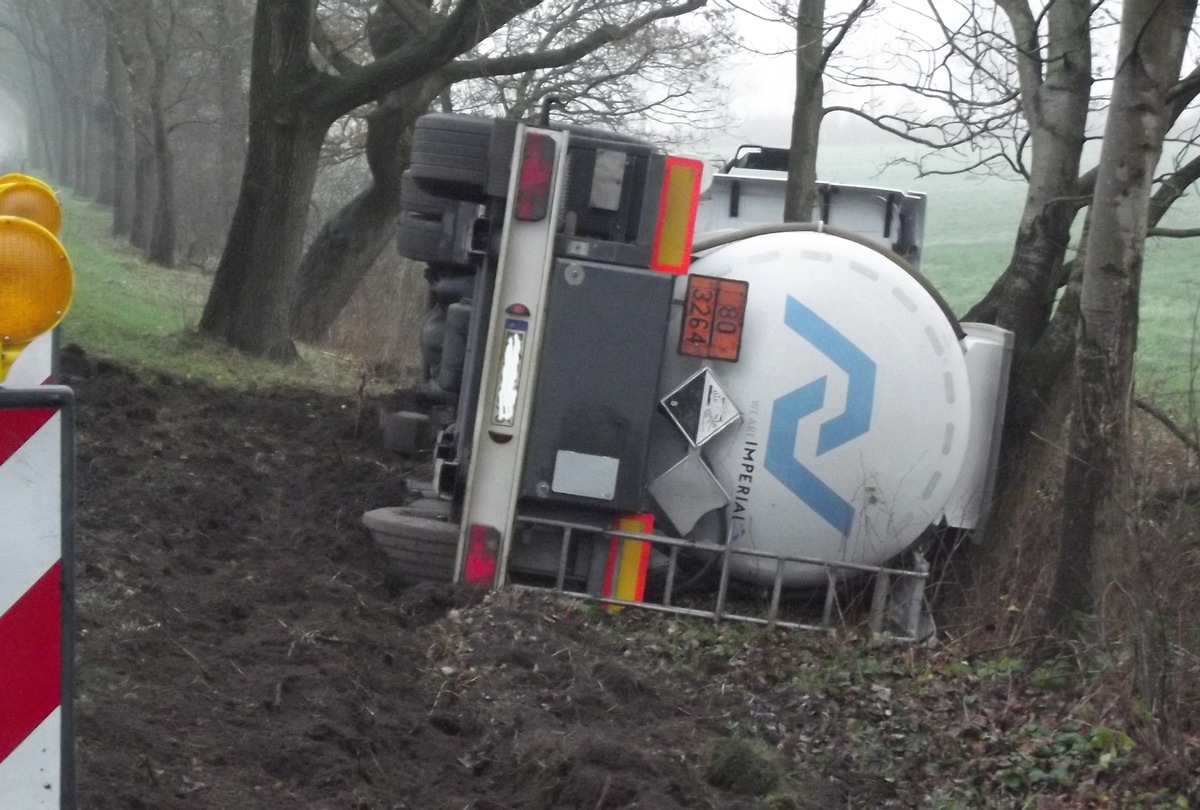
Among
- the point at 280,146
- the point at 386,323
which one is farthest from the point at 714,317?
the point at 386,323

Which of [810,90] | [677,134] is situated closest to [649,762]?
[810,90]

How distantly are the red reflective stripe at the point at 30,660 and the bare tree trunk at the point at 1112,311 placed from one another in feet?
12.6

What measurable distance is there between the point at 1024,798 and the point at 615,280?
251 cm

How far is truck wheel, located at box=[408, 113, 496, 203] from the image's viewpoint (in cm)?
621

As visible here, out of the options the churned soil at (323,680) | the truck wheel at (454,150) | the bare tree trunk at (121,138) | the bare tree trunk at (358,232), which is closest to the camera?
the churned soil at (323,680)

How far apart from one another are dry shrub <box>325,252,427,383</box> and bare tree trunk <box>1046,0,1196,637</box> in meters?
8.89

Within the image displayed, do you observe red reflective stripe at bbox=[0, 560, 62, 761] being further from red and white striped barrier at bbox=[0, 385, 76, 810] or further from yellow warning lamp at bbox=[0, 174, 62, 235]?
yellow warning lamp at bbox=[0, 174, 62, 235]

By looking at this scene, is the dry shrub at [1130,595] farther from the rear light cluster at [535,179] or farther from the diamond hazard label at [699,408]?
the rear light cluster at [535,179]

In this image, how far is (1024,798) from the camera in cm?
430

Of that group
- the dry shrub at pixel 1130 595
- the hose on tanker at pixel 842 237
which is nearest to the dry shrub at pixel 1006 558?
the dry shrub at pixel 1130 595

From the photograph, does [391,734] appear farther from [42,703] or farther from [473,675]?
[42,703]

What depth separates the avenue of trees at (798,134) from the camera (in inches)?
206

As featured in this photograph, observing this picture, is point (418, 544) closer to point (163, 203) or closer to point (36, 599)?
point (36, 599)

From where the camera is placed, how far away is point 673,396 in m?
5.74
